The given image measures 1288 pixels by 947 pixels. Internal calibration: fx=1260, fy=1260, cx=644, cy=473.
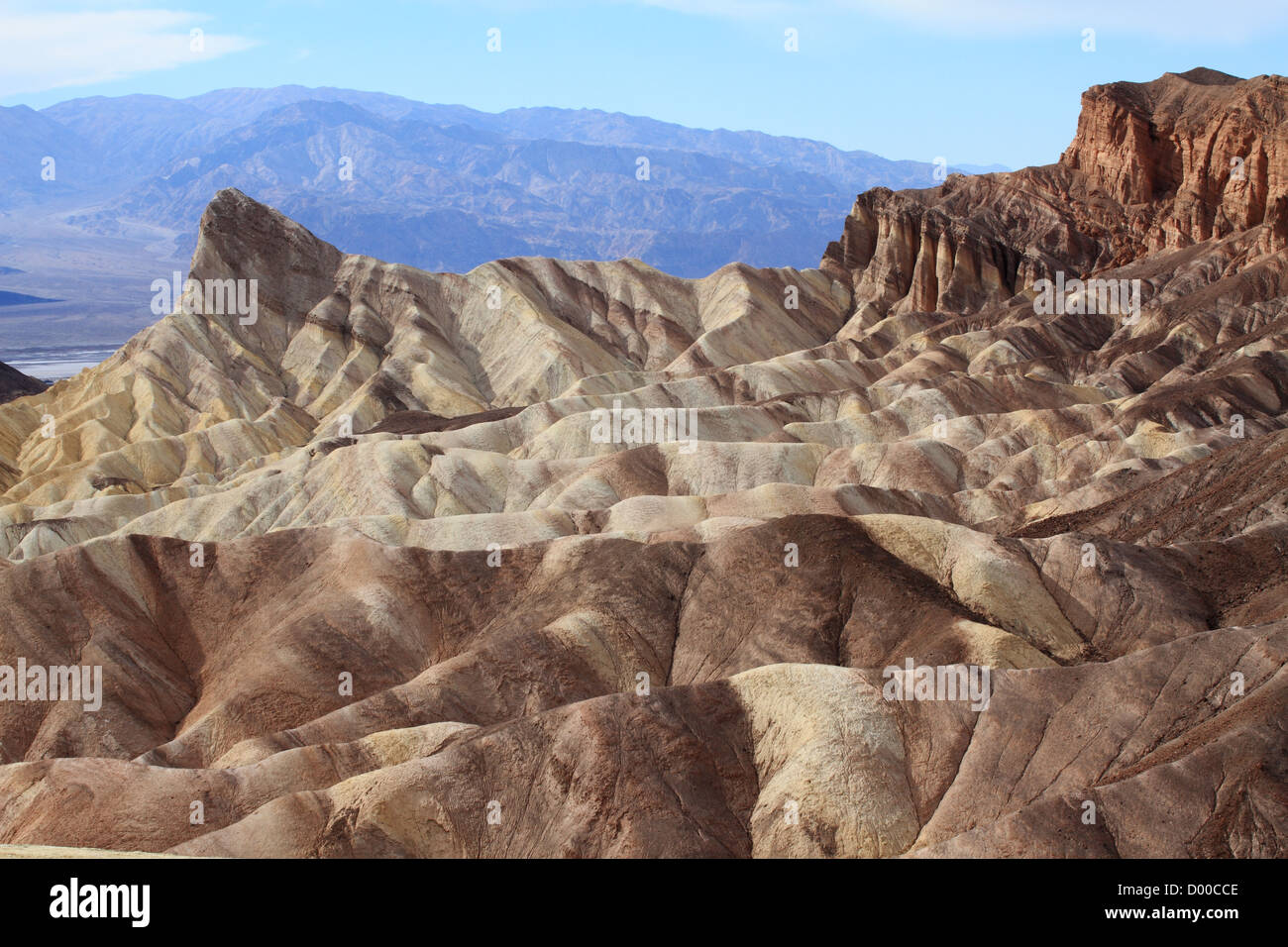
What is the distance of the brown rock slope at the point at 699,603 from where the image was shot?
33125mm

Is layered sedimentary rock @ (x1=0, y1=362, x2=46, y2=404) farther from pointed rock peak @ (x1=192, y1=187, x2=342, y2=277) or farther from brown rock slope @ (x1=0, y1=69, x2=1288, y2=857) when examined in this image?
brown rock slope @ (x1=0, y1=69, x2=1288, y2=857)

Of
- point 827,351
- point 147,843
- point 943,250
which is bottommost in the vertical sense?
point 147,843

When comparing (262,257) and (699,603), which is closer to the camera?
(699,603)

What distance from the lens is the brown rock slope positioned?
1304 inches

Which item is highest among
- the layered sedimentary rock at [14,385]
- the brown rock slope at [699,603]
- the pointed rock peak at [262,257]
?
the pointed rock peak at [262,257]

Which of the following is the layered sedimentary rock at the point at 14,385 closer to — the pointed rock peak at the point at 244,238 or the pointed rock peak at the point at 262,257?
the pointed rock peak at the point at 244,238

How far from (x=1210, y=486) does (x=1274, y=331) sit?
41.9 metres

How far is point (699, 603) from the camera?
1929 inches

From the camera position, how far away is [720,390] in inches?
4102

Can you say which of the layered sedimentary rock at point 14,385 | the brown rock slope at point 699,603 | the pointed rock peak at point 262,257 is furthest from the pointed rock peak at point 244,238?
the layered sedimentary rock at point 14,385

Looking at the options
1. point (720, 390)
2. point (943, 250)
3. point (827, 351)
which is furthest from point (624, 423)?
point (943, 250)

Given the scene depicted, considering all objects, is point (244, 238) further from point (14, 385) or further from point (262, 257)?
point (14, 385)

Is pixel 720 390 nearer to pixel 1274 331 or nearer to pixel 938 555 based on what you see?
pixel 1274 331

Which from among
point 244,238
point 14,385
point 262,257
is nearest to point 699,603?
point 262,257
